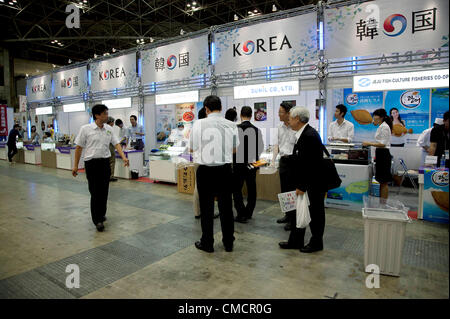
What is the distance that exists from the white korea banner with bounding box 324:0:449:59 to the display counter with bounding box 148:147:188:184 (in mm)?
3908

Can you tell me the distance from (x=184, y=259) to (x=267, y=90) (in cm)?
431

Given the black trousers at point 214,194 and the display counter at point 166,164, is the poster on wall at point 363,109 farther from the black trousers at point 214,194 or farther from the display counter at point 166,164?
the black trousers at point 214,194

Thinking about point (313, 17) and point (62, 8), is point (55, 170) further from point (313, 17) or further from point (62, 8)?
point (313, 17)

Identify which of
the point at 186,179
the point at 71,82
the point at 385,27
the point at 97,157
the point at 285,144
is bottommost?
the point at 186,179

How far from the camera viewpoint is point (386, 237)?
2.74 meters

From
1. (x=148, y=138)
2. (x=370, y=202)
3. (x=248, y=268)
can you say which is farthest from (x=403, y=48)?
(x=148, y=138)

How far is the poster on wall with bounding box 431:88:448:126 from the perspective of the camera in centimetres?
688

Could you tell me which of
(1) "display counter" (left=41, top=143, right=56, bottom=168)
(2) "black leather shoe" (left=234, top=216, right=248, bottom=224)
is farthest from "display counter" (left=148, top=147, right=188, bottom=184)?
A: (1) "display counter" (left=41, top=143, right=56, bottom=168)

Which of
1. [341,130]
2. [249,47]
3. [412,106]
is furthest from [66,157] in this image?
[412,106]

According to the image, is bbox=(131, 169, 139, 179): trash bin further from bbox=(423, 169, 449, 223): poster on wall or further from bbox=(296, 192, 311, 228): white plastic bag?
bbox=(423, 169, 449, 223): poster on wall

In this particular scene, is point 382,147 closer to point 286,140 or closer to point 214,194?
point 286,140

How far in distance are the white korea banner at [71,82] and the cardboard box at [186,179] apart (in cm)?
674

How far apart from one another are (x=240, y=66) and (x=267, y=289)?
17.2 ft
